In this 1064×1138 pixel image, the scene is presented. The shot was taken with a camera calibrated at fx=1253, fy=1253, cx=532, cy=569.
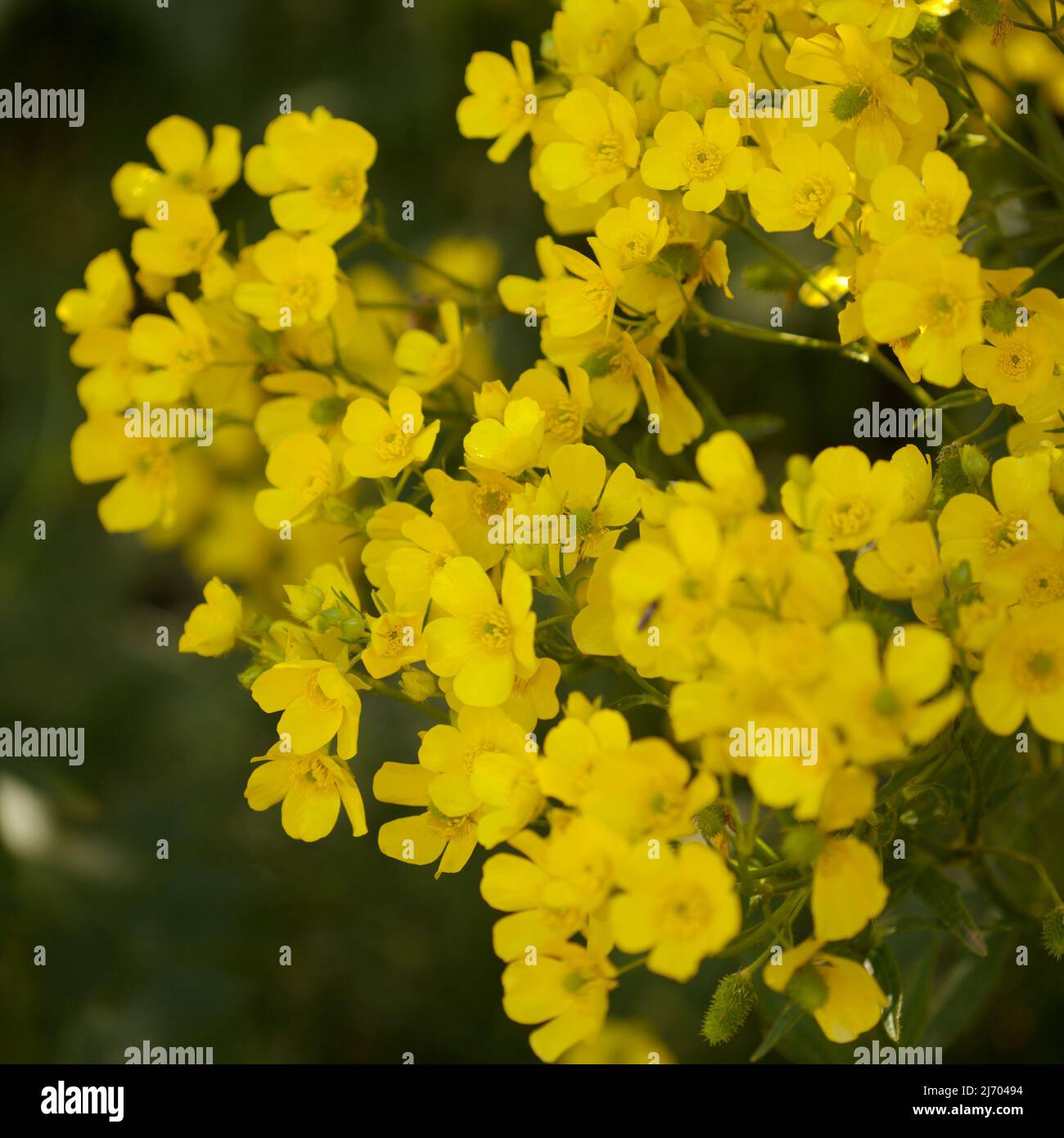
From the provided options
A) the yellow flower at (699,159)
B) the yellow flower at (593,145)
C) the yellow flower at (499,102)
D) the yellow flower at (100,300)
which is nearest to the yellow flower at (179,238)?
the yellow flower at (100,300)

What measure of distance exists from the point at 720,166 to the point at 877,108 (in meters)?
0.17

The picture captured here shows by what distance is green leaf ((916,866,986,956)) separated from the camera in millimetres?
1287

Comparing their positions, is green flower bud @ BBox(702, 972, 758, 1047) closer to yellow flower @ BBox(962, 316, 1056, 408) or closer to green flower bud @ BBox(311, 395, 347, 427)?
yellow flower @ BBox(962, 316, 1056, 408)

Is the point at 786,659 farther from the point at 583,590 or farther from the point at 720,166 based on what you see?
the point at 720,166

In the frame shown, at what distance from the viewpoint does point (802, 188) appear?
1282 millimetres

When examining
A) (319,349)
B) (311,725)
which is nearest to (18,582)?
(319,349)

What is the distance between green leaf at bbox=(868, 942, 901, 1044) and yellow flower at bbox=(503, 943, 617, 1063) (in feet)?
1.26

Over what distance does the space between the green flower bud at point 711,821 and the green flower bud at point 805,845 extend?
14cm

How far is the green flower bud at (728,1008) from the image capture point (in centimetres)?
120

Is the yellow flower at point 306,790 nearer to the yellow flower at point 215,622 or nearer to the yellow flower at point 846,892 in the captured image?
the yellow flower at point 215,622

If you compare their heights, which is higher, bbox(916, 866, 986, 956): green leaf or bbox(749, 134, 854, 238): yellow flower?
bbox(749, 134, 854, 238): yellow flower

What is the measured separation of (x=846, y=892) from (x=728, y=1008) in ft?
0.84

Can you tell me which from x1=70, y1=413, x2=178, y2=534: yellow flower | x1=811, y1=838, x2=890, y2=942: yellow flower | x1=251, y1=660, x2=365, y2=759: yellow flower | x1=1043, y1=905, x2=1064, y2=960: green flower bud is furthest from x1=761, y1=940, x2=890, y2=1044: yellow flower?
x1=70, y1=413, x2=178, y2=534: yellow flower

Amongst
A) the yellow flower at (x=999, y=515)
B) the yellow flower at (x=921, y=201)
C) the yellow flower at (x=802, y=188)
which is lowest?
the yellow flower at (x=999, y=515)
